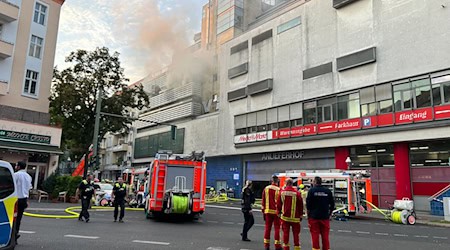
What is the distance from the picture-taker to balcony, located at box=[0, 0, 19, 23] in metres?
23.1

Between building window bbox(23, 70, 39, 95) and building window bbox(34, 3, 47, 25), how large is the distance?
3986 millimetres

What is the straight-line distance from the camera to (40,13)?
1035 inches

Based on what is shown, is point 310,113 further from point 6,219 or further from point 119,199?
point 6,219

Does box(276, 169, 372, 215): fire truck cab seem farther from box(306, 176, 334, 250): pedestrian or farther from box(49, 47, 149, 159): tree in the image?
box(49, 47, 149, 159): tree

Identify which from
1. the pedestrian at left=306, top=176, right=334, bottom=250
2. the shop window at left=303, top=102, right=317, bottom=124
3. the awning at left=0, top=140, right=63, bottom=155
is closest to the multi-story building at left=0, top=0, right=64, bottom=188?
the awning at left=0, top=140, right=63, bottom=155

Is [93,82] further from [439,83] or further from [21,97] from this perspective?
[439,83]

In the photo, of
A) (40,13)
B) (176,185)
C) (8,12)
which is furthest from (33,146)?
(176,185)

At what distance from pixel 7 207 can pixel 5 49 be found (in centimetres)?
2126

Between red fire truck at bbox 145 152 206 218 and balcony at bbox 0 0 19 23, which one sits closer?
red fire truck at bbox 145 152 206 218

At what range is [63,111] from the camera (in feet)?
86.2

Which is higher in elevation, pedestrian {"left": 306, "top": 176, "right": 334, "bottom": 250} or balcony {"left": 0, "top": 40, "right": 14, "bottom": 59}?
balcony {"left": 0, "top": 40, "right": 14, "bottom": 59}

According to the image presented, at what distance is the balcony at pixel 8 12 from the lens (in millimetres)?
23078

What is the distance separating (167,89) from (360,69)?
108 ft

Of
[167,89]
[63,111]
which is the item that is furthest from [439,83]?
[167,89]
